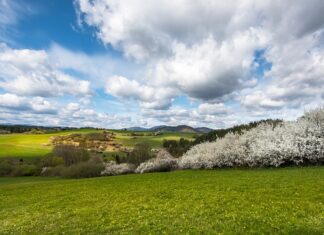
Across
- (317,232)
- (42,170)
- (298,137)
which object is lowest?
(42,170)

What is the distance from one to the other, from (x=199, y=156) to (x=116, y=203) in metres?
25.5

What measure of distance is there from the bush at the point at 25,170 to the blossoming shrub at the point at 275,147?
4936 cm

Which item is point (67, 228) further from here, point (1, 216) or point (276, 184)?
point (276, 184)

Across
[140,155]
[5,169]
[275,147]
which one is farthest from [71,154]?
[275,147]

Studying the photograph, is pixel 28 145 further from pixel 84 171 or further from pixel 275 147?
pixel 275 147

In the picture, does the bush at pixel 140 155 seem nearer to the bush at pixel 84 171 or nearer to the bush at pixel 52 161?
the bush at pixel 84 171

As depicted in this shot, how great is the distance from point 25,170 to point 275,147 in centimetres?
6352

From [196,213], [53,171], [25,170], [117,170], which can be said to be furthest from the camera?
[25,170]

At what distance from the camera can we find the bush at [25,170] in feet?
232

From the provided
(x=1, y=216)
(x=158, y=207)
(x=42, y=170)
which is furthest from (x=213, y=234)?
(x=42, y=170)

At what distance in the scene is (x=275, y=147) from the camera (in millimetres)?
32156

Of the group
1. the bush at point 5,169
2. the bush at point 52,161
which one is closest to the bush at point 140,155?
the bush at point 52,161

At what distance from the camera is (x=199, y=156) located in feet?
138

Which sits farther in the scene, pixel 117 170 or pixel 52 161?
pixel 52 161
